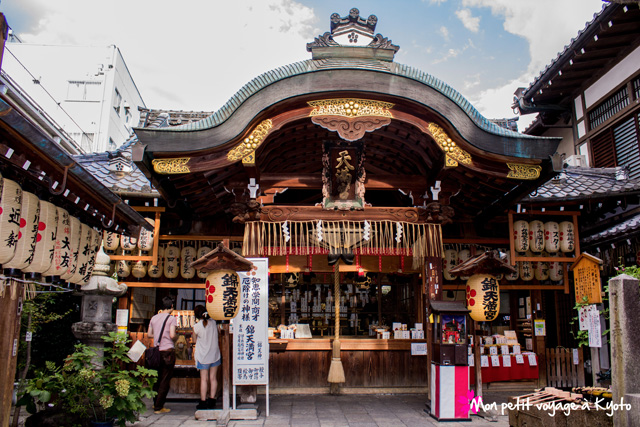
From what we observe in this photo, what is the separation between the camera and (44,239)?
623 centimetres

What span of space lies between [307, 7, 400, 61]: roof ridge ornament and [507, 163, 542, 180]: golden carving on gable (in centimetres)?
316

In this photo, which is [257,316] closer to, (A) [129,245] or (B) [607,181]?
(A) [129,245]

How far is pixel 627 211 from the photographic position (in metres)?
11.9

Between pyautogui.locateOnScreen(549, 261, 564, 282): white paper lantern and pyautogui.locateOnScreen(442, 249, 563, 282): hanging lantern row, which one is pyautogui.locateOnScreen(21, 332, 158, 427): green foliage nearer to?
pyautogui.locateOnScreen(442, 249, 563, 282): hanging lantern row

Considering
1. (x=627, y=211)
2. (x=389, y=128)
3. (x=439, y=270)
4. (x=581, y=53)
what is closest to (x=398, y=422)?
(x=439, y=270)

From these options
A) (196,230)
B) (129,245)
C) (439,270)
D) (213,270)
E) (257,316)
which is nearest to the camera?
(213,270)

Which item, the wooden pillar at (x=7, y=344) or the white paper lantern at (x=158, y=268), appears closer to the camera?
the wooden pillar at (x=7, y=344)

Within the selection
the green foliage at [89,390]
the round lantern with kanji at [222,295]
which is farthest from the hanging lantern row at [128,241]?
the green foliage at [89,390]

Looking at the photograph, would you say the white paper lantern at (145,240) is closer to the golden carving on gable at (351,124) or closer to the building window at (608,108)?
the golden carving on gable at (351,124)

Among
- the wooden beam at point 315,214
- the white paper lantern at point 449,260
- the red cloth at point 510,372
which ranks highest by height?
the wooden beam at point 315,214

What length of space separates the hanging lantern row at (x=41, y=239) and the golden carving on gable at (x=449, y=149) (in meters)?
6.33

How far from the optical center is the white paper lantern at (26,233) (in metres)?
5.61

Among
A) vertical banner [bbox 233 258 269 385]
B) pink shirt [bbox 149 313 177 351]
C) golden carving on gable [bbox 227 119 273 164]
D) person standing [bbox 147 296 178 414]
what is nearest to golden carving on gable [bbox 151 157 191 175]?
golden carving on gable [bbox 227 119 273 164]

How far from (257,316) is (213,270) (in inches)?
55.4
